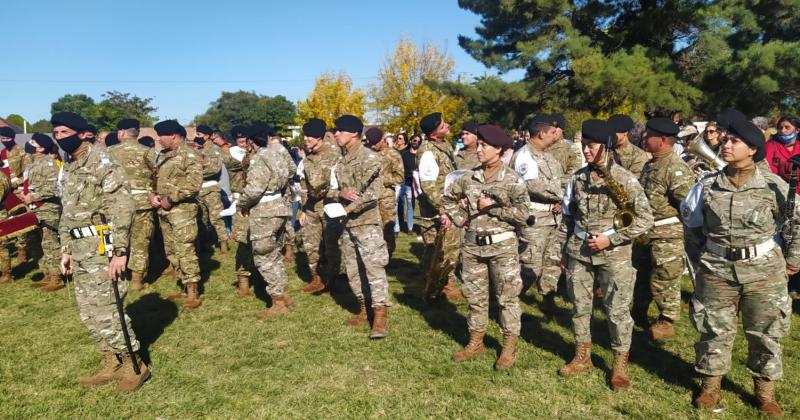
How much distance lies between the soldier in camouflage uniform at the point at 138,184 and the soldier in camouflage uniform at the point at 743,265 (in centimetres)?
755

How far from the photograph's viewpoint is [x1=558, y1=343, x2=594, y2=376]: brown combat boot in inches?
192

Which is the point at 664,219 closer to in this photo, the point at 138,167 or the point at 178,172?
the point at 178,172

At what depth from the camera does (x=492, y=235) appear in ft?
15.9

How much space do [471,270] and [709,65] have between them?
18.7 m

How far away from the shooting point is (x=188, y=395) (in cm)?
477

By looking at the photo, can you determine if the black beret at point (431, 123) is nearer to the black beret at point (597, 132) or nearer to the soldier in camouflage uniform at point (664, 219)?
the soldier in camouflage uniform at point (664, 219)

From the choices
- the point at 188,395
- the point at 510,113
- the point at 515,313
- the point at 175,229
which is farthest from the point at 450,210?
the point at 510,113

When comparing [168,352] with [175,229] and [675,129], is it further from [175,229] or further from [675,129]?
[675,129]

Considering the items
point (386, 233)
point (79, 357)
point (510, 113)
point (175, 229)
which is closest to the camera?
point (79, 357)

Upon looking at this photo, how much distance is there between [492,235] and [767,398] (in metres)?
2.71

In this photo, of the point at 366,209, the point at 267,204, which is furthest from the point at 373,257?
the point at 267,204

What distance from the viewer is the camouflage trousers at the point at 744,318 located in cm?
394

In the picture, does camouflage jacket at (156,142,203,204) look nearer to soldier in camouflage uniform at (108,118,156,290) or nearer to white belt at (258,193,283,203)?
soldier in camouflage uniform at (108,118,156,290)

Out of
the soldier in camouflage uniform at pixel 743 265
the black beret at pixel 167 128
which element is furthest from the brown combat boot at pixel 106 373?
the soldier in camouflage uniform at pixel 743 265
